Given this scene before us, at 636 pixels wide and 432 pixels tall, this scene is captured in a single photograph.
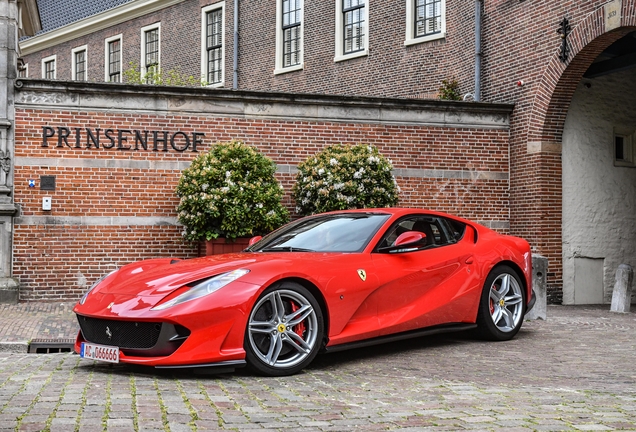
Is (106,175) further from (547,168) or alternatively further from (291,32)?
(291,32)

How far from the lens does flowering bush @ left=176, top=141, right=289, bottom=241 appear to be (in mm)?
12188

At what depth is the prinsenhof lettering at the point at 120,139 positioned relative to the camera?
13055 mm

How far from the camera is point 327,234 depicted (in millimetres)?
7512

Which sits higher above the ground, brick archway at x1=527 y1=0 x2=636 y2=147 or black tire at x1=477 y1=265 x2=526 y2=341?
brick archway at x1=527 y1=0 x2=636 y2=147

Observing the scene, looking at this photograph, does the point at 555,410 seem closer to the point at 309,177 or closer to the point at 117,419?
the point at 117,419

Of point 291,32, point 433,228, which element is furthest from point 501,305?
point 291,32

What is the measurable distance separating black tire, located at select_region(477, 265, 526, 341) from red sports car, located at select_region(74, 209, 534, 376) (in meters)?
0.01

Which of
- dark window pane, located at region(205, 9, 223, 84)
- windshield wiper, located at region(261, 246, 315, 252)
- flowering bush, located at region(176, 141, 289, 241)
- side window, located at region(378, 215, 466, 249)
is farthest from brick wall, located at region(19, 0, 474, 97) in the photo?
windshield wiper, located at region(261, 246, 315, 252)

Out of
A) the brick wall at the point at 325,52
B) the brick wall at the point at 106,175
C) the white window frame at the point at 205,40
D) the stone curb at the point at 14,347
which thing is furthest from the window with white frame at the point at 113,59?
the stone curb at the point at 14,347

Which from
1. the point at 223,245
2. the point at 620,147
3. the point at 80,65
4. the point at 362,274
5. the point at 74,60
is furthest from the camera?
the point at 74,60

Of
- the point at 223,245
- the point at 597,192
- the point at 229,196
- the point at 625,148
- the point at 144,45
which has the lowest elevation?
the point at 223,245

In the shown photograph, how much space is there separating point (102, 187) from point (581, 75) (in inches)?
327

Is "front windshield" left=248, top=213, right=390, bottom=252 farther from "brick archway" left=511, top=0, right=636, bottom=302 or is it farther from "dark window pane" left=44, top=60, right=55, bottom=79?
"dark window pane" left=44, top=60, right=55, bottom=79

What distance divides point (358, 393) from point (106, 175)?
28.4 ft
